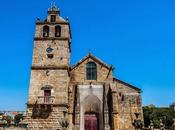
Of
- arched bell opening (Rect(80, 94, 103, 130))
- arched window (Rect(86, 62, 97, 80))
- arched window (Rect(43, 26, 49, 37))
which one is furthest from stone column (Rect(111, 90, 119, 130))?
arched window (Rect(43, 26, 49, 37))

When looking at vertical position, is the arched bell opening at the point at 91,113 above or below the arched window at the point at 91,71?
below

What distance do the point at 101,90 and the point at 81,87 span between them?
8.31 feet

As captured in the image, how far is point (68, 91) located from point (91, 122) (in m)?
4.65

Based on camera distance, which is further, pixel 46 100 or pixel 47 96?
pixel 47 96

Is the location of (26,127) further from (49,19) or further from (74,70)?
(49,19)

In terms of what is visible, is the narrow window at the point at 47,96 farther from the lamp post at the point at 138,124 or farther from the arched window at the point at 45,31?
the lamp post at the point at 138,124

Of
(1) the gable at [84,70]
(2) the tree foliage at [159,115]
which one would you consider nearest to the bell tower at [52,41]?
(1) the gable at [84,70]

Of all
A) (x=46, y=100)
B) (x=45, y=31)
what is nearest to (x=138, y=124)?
(x=46, y=100)

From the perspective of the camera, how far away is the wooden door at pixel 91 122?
94.4 feet

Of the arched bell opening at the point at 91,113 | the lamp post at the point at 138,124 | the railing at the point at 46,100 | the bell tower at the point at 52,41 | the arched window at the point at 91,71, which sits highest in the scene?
the bell tower at the point at 52,41

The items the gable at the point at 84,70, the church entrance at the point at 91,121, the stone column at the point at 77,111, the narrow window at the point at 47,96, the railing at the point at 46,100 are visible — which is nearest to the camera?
the railing at the point at 46,100

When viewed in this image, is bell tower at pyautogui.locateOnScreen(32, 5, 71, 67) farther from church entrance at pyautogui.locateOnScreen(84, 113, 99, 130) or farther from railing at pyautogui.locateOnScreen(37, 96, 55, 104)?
church entrance at pyautogui.locateOnScreen(84, 113, 99, 130)

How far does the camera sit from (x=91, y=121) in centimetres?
2911

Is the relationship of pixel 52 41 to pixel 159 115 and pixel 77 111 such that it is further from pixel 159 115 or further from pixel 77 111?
pixel 159 115
